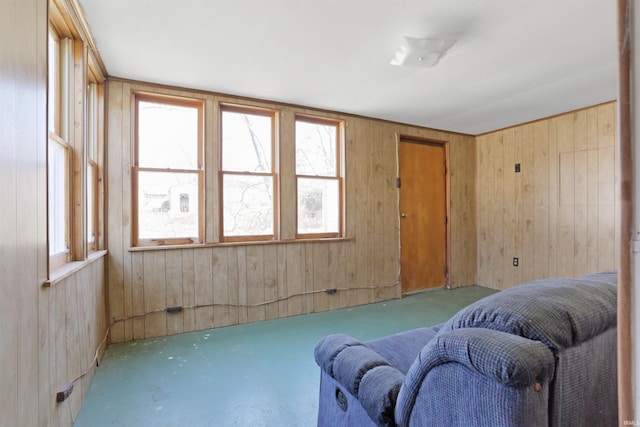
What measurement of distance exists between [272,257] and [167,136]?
156 cm

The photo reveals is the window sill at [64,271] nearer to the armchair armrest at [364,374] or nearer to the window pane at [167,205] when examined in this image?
the window pane at [167,205]

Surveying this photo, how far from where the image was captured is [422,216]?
429 centimetres

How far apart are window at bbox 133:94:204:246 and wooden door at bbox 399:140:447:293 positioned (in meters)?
2.56

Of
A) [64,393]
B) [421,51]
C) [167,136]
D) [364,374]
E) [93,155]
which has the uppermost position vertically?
[421,51]

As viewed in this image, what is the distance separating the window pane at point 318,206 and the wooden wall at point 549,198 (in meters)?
2.46

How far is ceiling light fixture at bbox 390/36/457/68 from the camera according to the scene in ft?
6.69

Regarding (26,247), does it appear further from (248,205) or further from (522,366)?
(248,205)

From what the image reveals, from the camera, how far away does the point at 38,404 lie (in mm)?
1235

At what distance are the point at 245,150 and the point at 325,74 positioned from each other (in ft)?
3.74

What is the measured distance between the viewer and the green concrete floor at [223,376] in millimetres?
1712

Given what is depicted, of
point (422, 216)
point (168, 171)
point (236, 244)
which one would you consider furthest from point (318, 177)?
point (422, 216)

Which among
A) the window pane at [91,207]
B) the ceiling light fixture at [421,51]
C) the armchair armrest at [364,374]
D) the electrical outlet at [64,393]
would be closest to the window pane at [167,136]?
the window pane at [91,207]

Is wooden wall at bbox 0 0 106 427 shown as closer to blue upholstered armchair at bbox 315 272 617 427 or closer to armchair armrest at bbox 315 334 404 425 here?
armchair armrest at bbox 315 334 404 425

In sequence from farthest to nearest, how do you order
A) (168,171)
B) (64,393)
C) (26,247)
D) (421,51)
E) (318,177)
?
(318,177) < (168,171) < (421,51) < (64,393) < (26,247)
